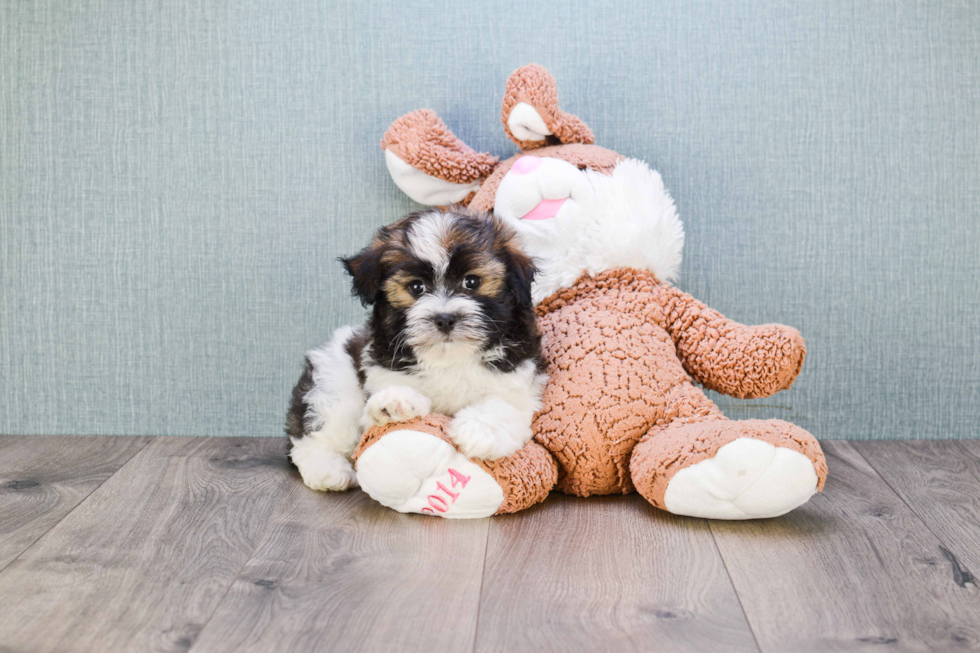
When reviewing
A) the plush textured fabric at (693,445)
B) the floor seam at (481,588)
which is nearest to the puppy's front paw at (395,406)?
the floor seam at (481,588)

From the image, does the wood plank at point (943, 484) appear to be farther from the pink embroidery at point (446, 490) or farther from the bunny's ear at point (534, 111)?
the bunny's ear at point (534, 111)

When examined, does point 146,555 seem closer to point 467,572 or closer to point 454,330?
point 467,572

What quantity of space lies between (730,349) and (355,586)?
102 centimetres

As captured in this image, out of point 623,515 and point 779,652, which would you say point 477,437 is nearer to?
point 623,515

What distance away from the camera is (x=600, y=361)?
183 cm

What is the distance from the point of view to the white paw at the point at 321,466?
1.90 meters

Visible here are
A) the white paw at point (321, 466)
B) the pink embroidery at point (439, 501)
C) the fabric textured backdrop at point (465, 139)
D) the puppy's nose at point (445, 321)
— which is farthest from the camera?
the fabric textured backdrop at point (465, 139)

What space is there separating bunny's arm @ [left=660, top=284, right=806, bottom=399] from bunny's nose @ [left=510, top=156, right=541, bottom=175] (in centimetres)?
43

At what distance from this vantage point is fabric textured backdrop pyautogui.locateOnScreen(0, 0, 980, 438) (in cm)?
224

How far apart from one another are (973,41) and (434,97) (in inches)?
58.6

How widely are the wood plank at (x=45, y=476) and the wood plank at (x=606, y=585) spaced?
0.93m

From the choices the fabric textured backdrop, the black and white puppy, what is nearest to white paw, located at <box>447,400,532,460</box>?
the black and white puppy

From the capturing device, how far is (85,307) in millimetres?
2350

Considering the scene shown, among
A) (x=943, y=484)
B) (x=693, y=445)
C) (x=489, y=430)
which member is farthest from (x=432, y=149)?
(x=943, y=484)
